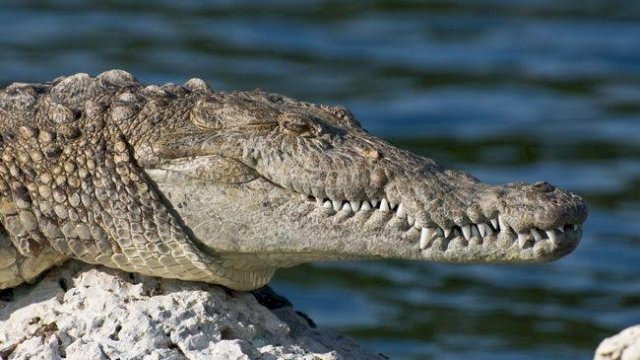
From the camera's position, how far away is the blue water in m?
9.00

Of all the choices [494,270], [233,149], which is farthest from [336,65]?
[233,149]

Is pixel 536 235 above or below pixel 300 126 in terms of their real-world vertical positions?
below

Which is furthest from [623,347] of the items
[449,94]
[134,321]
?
[449,94]

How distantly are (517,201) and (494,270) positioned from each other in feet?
18.4

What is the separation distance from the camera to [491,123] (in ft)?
39.0

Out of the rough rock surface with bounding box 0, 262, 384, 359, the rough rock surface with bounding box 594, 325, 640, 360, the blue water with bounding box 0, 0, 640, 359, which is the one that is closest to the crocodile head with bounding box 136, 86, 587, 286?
the rough rock surface with bounding box 0, 262, 384, 359

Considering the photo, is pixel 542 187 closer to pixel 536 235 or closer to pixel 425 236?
pixel 536 235

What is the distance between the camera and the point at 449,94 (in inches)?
496

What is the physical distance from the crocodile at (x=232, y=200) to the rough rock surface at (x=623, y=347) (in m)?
1.34

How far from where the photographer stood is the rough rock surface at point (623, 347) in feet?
18.0

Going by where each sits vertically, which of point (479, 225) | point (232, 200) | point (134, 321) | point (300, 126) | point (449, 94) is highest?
point (449, 94)

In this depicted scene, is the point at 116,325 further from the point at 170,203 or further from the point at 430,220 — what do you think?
the point at 430,220

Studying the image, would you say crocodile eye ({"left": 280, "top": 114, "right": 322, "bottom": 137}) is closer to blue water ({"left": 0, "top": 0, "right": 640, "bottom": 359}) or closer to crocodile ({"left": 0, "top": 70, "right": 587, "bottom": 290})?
crocodile ({"left": 0, "top": 70, "right": 587, "bottom": 290})

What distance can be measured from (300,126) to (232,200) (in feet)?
0.91
